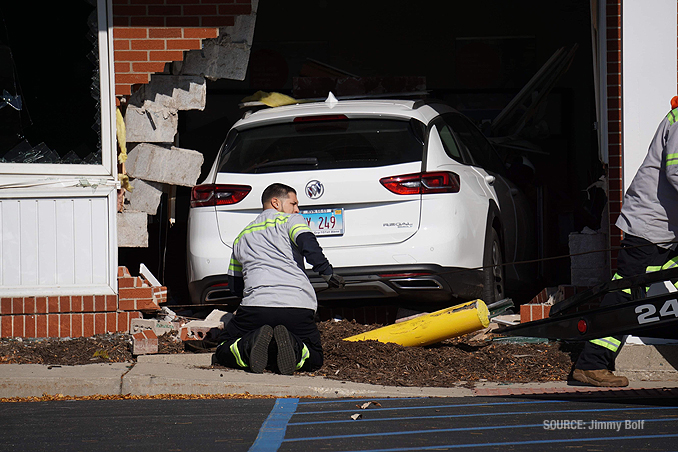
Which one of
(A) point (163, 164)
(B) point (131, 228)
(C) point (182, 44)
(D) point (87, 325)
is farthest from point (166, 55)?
(D) point (87, 325)

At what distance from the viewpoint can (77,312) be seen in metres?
7.13

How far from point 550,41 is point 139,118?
7920 mm

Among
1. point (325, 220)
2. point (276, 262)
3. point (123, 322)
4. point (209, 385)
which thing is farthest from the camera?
point (123, 322)

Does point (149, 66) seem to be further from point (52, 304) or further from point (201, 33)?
point (52, 304)

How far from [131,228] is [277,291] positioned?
6.84ft

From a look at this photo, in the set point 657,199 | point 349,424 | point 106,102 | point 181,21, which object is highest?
point 181,21

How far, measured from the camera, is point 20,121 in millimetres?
7426

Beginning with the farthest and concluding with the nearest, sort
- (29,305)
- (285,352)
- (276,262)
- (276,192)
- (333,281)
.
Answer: (29,305) → (276,192) → (276,262) → (333,281) → (285,352)

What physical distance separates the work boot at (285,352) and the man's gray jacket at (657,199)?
7.08ft

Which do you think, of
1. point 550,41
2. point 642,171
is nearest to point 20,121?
point 642,171

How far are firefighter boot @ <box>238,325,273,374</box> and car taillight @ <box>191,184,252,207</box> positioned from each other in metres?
1.26

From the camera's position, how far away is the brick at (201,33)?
7.43m

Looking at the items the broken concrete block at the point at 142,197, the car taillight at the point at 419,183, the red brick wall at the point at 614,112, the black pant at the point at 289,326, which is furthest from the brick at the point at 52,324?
the red brick wall at the point at 614,112

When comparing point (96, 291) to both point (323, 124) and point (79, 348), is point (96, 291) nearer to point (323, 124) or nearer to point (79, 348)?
point (79, 348)
